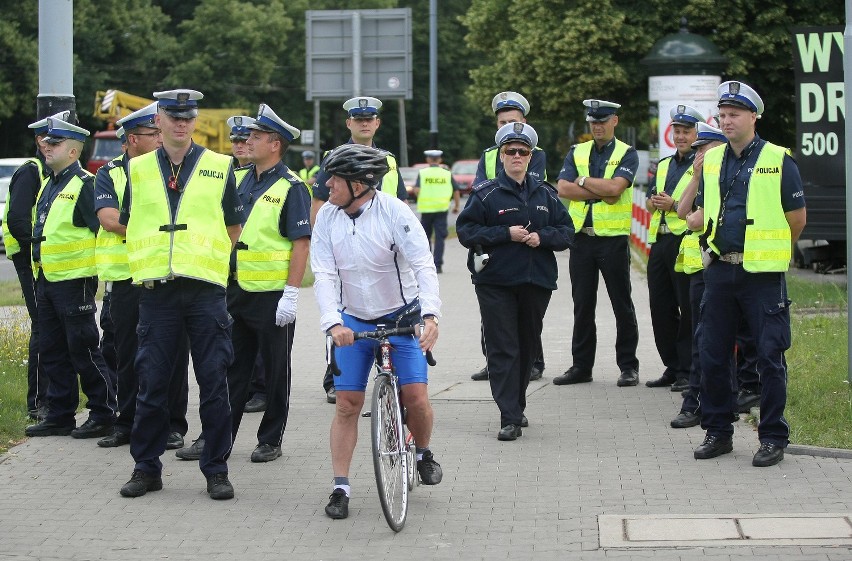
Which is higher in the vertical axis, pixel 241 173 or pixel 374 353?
pixel 241 173

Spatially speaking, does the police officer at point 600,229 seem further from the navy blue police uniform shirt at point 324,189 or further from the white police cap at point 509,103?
the navy blue police uniform shirt at point 324,189

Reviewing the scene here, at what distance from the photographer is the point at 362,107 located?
10.4 m

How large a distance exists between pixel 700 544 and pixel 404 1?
231 feet

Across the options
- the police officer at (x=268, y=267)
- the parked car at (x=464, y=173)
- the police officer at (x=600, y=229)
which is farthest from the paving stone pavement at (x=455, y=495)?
the parked car at (x=464, y=173)

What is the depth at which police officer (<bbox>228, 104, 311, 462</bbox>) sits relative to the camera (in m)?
8.49

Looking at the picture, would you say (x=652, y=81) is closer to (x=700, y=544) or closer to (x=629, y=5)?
(x=629, y=5)

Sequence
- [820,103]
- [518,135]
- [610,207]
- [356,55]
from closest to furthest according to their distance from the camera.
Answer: [518,135] → [610,207] → [820,103] → [356,55]

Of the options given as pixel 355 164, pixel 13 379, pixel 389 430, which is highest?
pixel 355 164

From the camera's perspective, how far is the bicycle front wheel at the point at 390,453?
266 inches

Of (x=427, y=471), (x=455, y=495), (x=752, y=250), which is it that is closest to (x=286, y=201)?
(x=427, y=471)

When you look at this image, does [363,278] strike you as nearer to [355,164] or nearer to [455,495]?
[355,164]

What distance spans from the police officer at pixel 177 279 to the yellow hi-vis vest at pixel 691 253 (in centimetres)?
337

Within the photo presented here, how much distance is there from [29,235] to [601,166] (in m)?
4.23

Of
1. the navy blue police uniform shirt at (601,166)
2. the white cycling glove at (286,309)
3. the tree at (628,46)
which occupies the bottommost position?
the white cycling glove at (286,309)
